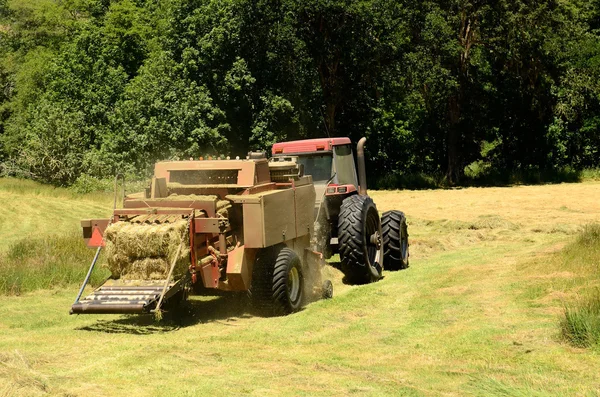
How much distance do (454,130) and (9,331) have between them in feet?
109

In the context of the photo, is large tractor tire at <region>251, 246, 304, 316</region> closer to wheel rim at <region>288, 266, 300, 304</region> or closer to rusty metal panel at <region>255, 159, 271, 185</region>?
wheel rim at <region>288, 266, 300, 304</region>

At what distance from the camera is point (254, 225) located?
11.7 metres

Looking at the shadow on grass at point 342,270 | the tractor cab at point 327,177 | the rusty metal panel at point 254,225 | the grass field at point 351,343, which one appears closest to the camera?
the grass field at point 351,343

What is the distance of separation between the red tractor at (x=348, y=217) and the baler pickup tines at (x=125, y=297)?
4140mm

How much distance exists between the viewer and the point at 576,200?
103 ft

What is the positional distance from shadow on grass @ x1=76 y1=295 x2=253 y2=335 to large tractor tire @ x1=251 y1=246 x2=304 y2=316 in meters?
0.40

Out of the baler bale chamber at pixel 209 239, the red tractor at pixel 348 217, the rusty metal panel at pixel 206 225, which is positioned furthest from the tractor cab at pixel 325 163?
the rusty metal panel at pixel 206 225

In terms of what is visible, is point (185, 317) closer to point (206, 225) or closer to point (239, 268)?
point (239, 268)

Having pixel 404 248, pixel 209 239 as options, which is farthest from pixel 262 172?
pixel 404 248

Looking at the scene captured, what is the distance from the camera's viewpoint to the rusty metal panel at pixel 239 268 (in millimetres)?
11703

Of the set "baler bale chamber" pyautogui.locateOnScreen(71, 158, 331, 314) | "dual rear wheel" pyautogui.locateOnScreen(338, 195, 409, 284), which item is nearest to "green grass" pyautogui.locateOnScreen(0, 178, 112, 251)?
"dual rear wheel" pyautogui.locateOnScreen(338, 195, 409, 284)

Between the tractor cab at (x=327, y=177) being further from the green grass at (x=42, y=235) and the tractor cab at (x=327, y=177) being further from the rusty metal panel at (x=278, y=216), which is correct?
the green grass at (x=42, y=235)

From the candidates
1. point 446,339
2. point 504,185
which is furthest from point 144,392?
point 504,185

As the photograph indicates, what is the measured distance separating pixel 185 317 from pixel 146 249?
163 centimetres
